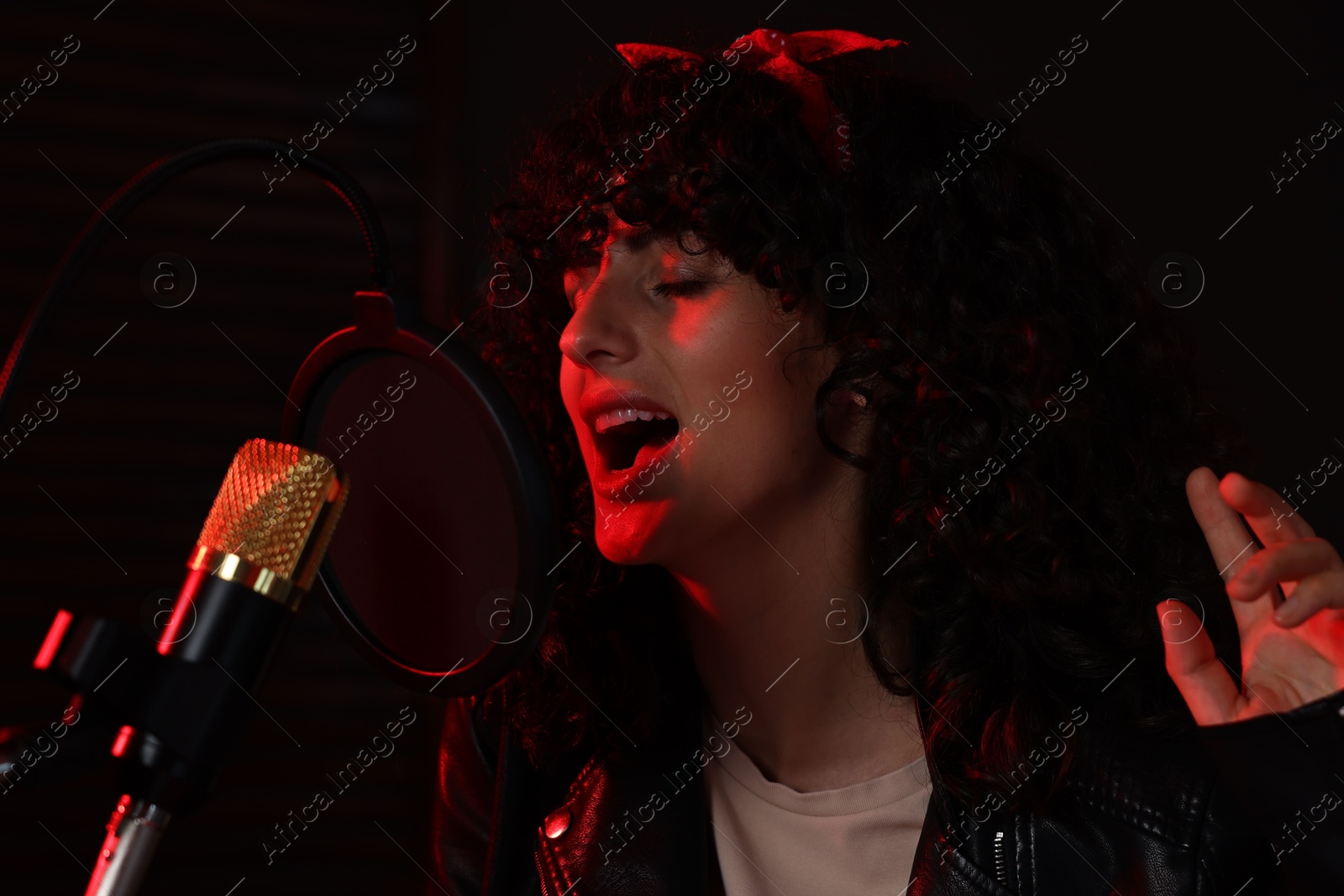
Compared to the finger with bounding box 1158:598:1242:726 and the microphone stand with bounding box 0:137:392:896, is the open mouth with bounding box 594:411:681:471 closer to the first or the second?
the finger with bounding box 1158:598:1242:726

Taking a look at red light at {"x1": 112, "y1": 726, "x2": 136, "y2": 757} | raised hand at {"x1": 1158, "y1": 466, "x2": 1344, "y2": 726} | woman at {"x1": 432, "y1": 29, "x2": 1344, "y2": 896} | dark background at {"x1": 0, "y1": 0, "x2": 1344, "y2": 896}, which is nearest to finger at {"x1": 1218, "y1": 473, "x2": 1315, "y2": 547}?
raised hand at {"x1": 1158, "y1": 466, "x2": 1344, "y2": 726}

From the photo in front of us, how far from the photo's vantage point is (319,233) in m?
1.90

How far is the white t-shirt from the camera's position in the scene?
1215 millimetres

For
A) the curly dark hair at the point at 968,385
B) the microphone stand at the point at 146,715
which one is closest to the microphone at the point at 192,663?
the microphone stand at the point at 146,715

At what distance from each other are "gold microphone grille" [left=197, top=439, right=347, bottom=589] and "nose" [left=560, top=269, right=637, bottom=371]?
0.68m

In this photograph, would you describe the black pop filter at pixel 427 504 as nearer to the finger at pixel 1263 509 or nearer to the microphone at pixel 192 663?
the microphone at pixel 192 663

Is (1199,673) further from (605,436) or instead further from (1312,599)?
(605,436)

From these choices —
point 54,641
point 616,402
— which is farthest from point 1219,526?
point 54,641

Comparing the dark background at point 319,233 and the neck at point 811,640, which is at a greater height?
the dark background at point 319,233

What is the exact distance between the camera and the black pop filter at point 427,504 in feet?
1.93

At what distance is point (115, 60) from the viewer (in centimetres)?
176

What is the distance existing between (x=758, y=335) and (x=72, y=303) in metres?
1.20

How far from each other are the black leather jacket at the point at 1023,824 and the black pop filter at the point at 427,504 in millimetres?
638

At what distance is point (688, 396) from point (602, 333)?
11 cm
